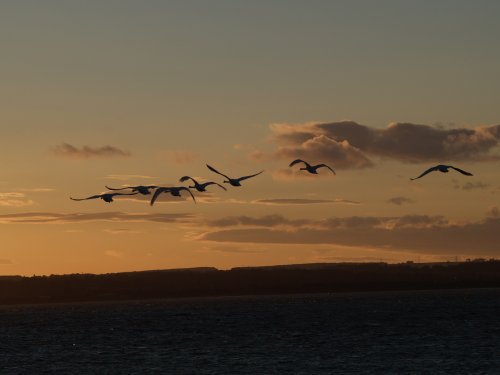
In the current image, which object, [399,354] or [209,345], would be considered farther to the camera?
[209,345]

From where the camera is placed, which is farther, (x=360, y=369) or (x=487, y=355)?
(x=487, y=355)

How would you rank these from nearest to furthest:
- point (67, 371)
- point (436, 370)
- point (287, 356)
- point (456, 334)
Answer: point (436, 370) < point (67, 371) < point (287, 356) < point (456, 334)

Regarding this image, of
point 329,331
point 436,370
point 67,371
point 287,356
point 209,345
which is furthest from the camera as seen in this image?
point 329,331

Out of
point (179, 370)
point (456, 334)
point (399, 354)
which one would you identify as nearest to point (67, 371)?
point (179, 370)

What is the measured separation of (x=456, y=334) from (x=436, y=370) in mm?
53854

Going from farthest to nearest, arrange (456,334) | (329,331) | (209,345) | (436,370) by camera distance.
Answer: (329,331) → (456,334) → (209,345) → (436,370)

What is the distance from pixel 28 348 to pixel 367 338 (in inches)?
1905

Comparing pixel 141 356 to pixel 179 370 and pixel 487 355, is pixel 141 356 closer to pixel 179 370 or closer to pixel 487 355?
pixel 179 370

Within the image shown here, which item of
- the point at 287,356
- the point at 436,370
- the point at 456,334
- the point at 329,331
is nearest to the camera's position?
the point at 436,370

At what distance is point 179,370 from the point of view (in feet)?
363

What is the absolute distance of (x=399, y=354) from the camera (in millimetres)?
122188

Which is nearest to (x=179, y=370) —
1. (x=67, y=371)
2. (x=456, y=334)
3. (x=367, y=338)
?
(x=67, y=371)

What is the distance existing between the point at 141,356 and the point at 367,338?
1379 inches

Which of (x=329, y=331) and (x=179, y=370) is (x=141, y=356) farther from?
(x=329, y=331)
